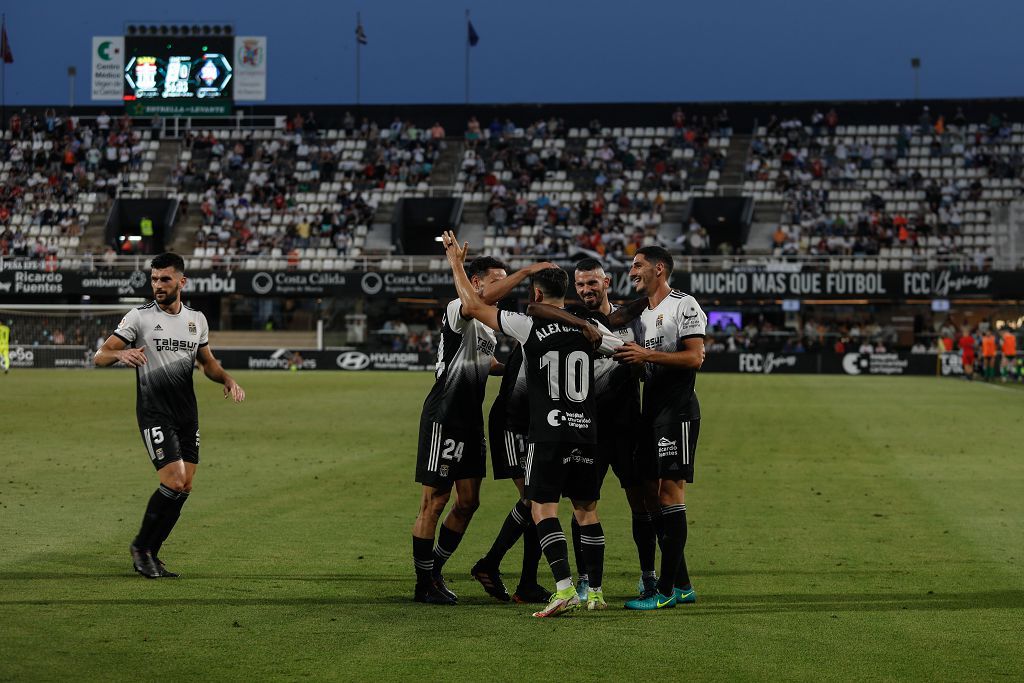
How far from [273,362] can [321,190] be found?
1262cm

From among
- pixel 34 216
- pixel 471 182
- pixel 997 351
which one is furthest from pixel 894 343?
pixel 34 216

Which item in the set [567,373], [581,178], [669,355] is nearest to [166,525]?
[567,373]

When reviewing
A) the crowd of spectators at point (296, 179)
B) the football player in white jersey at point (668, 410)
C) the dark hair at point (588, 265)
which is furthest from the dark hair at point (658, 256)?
the crowd of spectators at point (296, 179)

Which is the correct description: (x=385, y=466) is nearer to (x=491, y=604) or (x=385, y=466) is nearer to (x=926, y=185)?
(x=491, y=604)

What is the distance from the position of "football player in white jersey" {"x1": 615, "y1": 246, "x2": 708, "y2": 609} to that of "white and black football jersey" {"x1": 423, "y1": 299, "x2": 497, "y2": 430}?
3.48 feet

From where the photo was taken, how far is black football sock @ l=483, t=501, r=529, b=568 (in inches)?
321

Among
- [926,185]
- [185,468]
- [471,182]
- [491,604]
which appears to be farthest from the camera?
[471,182]

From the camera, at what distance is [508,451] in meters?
8.28

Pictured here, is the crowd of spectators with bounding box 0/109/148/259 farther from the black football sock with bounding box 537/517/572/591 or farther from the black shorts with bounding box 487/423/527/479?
the black football sock with bounding box 537/517/572/591

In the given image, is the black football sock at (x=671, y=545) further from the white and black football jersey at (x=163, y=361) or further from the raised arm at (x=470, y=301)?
the white and black football jersey at (x=163, y=361)

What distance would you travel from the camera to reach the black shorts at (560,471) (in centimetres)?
755

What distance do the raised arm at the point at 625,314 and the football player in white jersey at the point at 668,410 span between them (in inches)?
2.6

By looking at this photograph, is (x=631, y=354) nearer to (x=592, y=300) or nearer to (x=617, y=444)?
(x=592, y=300)

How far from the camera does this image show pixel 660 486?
812 cm
